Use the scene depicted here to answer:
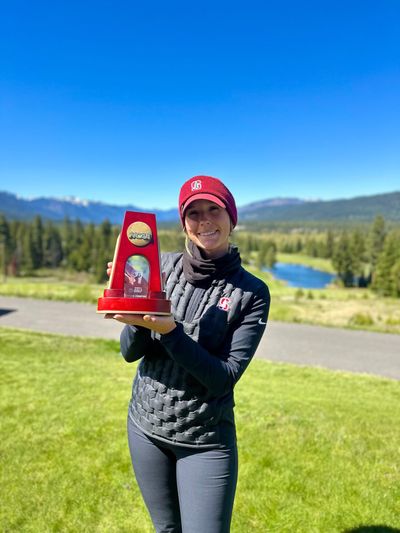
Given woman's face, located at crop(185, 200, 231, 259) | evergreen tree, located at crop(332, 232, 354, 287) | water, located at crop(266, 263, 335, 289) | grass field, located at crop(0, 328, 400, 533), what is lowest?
water, located at crop(266, 263, 335, 289)

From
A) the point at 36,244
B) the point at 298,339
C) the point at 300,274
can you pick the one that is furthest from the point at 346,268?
the point at 36,244

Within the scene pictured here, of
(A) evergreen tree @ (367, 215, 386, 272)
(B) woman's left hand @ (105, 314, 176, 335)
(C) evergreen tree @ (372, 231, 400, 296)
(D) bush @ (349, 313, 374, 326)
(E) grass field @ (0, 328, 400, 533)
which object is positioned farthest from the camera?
(A) evergreen tree @ (367, 215, 386, 272)

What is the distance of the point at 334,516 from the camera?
11.4 feet

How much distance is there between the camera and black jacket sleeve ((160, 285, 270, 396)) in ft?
4.76

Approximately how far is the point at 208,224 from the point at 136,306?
0.52 metres

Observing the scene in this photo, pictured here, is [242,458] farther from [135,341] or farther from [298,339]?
[298,339]

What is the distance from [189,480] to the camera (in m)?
1.78

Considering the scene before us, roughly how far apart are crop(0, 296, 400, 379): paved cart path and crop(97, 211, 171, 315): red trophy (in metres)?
11.1

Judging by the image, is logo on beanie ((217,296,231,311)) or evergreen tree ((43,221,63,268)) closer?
logo on beanie ((217,296,231,311))

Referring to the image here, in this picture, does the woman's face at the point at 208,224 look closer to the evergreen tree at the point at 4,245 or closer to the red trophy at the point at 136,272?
the red trophy at the point at 136,272

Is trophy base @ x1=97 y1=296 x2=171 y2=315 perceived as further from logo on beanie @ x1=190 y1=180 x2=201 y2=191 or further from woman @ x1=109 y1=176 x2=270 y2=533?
logo on beanie @ x1=190 y1=180 x2=201 y2=191

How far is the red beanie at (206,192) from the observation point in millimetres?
1652

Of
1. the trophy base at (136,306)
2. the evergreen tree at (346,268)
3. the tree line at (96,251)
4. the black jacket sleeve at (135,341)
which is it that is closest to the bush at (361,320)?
the black jacket sleeve at (135,341)

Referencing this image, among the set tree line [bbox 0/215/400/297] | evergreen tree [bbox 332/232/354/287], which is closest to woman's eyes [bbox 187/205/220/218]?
tree line [bbox 0/215/400/297]
